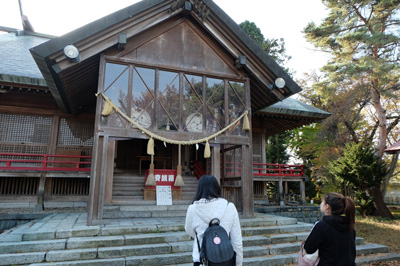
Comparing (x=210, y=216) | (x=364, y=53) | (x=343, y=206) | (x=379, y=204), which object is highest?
(x=364, y=53)

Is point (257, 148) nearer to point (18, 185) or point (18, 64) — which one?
point (18, 185)

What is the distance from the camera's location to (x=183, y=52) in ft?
25.3

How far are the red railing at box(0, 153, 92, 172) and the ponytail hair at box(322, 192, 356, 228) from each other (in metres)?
8.88

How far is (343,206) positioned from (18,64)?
1207cm

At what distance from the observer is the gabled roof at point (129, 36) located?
6008 mm

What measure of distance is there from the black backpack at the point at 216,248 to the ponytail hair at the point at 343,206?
1139mm

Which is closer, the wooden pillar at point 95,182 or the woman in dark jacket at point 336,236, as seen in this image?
the woman in dark jacket at point 336,236

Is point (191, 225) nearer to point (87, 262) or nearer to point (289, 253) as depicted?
point (87, 262)

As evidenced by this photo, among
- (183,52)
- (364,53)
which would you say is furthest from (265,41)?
(183,52)

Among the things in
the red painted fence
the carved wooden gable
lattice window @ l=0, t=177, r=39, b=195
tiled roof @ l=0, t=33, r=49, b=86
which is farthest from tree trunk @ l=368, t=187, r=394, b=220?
tiled roof @ l=0, t=33, r=49, b=86

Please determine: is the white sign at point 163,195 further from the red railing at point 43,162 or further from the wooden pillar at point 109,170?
the red railing at point 43,162

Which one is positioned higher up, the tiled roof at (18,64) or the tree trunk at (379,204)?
the tiled roof at (18,64)

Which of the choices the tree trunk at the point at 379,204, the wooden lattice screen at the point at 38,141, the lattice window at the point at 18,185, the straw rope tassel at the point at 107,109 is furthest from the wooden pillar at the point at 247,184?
the tree trunk at the point at 379,204

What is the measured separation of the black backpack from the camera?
2.38 meters
